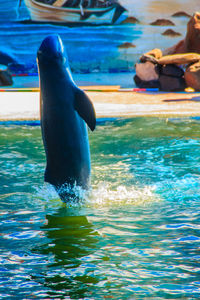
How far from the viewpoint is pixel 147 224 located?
3596mm

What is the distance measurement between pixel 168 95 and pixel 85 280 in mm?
9195

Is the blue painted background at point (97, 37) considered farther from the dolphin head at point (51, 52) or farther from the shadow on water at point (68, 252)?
the dolphin head at point (51, 52)

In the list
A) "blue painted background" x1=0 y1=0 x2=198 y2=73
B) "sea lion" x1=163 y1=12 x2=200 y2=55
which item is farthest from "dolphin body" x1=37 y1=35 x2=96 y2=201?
"blue painted background" x1=0 y1=0 x2=198 y2=73

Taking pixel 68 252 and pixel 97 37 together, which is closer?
pixel 68 252

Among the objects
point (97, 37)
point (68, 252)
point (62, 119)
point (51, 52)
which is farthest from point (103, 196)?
point (97, 37)

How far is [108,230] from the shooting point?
350cm

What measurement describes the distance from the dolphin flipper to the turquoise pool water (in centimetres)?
78

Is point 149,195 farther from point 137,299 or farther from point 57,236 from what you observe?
point 137,299

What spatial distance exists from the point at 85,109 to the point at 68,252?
91 centimetres

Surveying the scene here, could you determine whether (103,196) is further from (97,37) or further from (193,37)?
(97,37)

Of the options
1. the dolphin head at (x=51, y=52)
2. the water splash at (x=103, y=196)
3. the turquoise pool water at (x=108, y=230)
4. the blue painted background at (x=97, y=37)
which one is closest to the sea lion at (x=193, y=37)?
the blue painted background at (x=97, y=37)

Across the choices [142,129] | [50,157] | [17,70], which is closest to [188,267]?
[50,157]

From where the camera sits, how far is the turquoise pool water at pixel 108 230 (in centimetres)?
266

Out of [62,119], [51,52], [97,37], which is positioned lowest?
[62,119]
